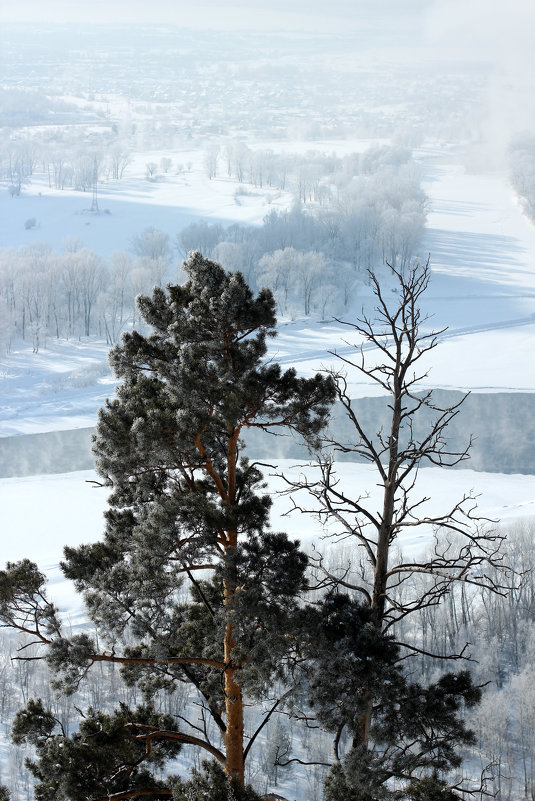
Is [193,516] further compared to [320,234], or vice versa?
[320,234]

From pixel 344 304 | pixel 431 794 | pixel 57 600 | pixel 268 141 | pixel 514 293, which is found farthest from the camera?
pixel 268 141

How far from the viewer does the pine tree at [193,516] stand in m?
5.73

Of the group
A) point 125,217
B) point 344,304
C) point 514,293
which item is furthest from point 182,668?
point 125,217

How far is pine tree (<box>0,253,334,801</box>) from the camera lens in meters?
5.73

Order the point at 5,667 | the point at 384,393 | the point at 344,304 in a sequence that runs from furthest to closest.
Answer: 1. the point at 344,304
2. the point at 384,393
3. the point at 5,667

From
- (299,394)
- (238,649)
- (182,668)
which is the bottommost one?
(182,668)

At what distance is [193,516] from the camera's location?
580 centimetres

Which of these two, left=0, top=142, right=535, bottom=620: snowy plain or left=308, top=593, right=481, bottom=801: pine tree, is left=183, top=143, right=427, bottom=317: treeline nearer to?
left=0, top=142, right=535, bottom=620: snowy plain

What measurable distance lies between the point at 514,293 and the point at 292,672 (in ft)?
151

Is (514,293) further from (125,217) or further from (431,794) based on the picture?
(431,794)

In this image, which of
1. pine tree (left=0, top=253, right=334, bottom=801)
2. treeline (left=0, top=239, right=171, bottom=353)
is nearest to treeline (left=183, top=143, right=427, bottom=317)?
treeline (left=0, top=239, right=171, bottom=353)

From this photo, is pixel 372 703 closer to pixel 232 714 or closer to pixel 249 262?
pixel 232 714

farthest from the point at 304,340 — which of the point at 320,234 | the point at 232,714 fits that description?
the point at 232,714

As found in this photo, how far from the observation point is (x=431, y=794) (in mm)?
5625
